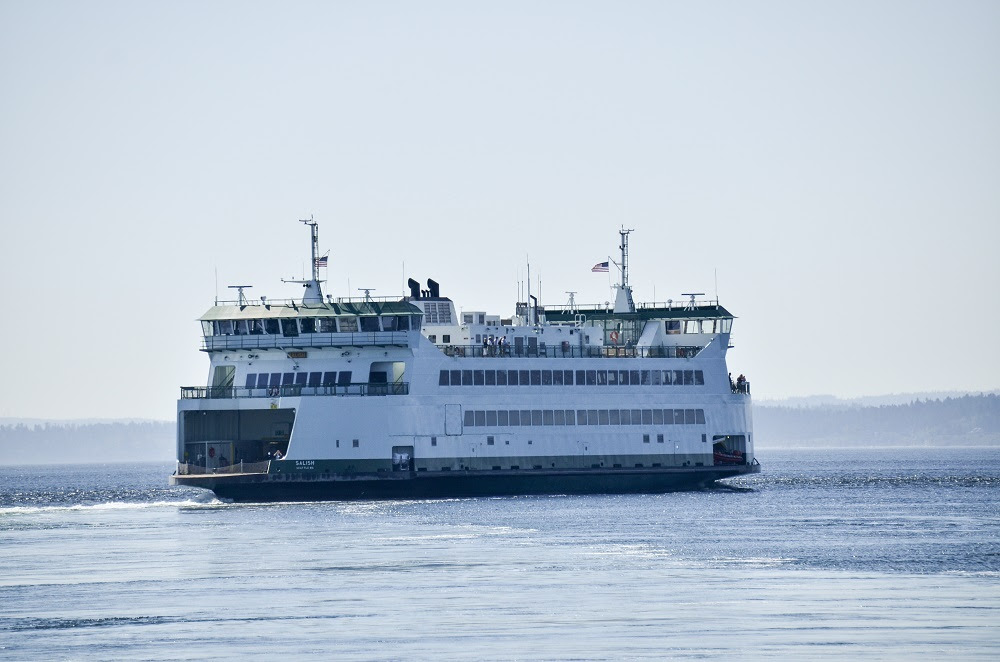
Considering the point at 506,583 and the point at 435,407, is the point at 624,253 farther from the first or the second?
the point at 506,583

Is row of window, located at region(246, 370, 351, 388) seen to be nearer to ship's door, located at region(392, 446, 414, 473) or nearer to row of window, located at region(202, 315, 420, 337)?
row of window, located at region(202, 315, 420, 337)

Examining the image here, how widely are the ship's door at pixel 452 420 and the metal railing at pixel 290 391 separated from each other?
6.73 feet

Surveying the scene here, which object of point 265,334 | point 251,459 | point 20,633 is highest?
point 265,334

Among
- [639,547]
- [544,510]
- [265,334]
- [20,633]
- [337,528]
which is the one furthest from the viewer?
[265,334]

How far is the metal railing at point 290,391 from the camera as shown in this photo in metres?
63.1

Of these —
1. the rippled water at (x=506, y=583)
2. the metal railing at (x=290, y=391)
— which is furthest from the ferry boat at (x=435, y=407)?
the rippled water at (x=506, y=583)

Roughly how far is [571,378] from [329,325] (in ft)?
35.0

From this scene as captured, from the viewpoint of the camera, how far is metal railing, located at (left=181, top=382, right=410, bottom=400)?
63125mm

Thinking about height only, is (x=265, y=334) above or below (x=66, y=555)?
above

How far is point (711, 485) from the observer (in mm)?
73062

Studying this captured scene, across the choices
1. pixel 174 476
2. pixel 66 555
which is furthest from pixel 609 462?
pixel 66 555

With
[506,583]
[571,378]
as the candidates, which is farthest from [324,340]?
[506,583]

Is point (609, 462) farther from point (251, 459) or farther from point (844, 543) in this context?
point (844, 543)

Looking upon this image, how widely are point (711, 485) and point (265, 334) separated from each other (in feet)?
70.8
